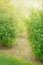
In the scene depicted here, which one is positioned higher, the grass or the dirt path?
the dirt path

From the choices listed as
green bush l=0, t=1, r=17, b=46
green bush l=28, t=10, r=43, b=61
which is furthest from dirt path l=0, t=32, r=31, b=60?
green bush l=28, t=10, r=43, b=61

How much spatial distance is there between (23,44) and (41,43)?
2405mm

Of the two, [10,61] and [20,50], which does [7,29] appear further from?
[10,61]

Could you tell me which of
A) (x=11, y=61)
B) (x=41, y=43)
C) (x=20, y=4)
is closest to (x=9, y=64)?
(x=11, y=61)

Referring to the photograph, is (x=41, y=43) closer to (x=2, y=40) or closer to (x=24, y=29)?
(x=2, y=40)

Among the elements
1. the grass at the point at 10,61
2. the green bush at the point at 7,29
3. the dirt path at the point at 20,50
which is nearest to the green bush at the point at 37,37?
the grass at the point at 10,61

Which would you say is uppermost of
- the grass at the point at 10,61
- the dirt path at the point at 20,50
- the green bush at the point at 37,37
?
the green bush at the point at 37,37

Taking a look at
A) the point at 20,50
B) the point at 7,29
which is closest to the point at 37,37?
the point at 20,50

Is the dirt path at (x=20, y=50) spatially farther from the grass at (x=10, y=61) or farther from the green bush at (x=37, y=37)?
the green bush at (x=37, y=37)

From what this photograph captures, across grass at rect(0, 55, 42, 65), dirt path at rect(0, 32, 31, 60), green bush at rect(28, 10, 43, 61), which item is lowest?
grass at rect(0, 55, 42, 65)

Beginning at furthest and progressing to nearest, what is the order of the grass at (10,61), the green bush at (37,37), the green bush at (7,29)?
the green bush at (7,29) → the grass at (10,61) → the green bush at (37,37)

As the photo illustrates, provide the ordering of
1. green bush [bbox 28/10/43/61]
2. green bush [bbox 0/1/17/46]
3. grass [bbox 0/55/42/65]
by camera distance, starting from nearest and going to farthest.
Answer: green bush [bbox 28/10/43/61]
grass [bbox 0/55/42/65]
green bush [bbox 0/1/17/46]

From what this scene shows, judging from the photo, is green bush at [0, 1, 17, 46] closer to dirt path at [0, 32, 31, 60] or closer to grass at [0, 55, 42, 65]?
dirt path at [0, 32, 31, 60]

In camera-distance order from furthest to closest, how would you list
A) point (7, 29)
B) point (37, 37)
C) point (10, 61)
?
point (7, 29) < point (10, 61) < point (37, 37)
